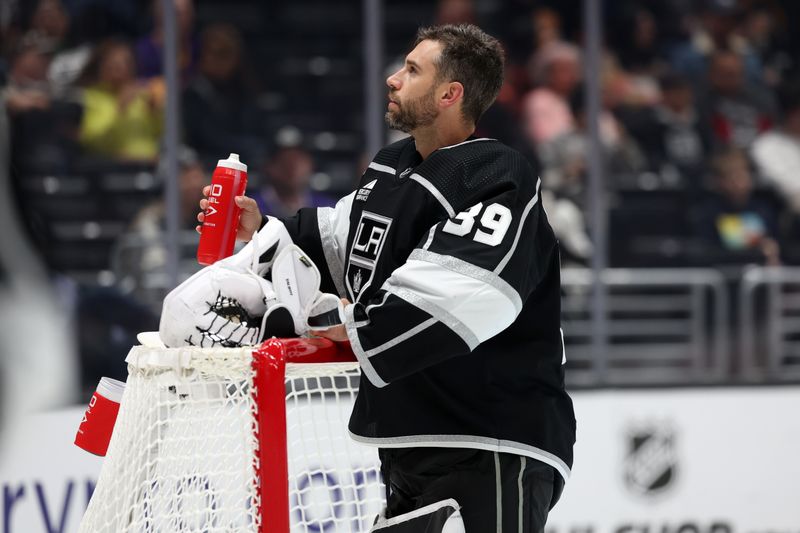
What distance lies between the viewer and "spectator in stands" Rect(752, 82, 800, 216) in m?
5.18

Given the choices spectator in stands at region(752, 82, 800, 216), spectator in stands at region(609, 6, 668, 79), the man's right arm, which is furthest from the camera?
spectator in stands at region(609, 6, 668, 79)

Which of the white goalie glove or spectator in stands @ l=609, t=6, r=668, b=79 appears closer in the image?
the white goalie glove

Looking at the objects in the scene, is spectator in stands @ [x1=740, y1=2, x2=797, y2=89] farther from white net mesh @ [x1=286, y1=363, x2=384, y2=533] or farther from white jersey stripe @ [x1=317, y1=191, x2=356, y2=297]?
white jersey stripe @ [x1=317, y1=191, x2=356, y2=297]

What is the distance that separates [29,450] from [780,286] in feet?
9.78

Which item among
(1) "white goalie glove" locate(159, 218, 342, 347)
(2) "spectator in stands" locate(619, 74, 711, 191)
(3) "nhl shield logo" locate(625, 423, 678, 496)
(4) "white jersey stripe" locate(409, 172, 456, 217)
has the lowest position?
(3) "nhl shield logo" locate(625, 423, 678, 496)

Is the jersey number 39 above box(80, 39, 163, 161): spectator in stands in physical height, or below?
below

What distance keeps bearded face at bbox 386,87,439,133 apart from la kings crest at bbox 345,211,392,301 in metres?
0.17

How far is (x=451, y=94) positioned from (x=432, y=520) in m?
0.73

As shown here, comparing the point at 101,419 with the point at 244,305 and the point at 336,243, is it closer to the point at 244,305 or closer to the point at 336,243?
the point at 244,305

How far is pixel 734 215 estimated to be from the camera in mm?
5062

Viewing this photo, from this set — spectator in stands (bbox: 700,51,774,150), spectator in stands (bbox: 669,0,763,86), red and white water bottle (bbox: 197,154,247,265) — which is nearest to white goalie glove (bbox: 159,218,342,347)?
red and white water bottle (bbox: 197,154,247,265)

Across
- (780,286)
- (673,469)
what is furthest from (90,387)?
(780,286)

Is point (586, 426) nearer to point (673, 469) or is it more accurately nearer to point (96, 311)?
point (673, 469)

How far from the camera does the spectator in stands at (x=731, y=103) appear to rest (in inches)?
211
